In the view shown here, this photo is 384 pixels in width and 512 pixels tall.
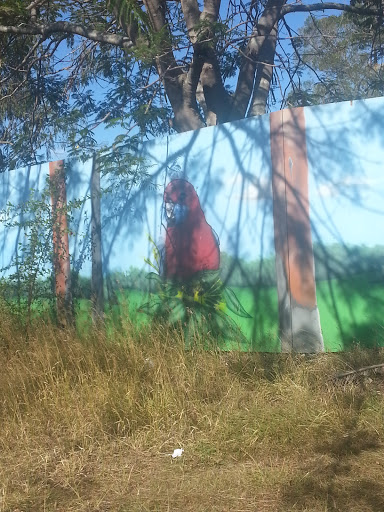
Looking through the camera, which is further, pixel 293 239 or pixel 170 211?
pixel 170 211

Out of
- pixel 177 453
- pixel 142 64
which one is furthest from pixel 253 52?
pixel 177 453

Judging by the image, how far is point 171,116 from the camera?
25.0ft

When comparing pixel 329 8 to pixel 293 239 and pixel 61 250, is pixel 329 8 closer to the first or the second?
pixel 293 239

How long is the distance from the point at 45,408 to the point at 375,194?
261cm

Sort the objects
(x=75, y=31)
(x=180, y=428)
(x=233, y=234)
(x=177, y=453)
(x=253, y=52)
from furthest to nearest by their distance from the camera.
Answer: (x=75, y=31)
(x=253, y=52)
(x=233, y=234)
(x=180, y=428)
(x=177, y=453)

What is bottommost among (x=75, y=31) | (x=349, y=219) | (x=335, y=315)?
(x=335, y=315)

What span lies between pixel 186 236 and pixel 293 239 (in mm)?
947

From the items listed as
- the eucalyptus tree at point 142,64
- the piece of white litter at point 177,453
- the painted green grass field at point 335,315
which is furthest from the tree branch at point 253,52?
the piece of white litter at point 177,453

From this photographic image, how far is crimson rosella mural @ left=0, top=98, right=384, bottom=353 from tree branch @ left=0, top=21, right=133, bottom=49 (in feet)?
5.53

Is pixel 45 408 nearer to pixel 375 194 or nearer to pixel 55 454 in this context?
pixel 55 454

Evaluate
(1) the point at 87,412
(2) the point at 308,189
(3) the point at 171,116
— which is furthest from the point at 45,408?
(3) the point at 171,116

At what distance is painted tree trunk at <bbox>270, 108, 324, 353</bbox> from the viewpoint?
443 centimetres

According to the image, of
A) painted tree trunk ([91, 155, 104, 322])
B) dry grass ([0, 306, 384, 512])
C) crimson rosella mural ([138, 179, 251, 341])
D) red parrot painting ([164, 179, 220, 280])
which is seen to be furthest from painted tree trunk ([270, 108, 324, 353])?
painted tree trunk ([91, 155, 104, 322])

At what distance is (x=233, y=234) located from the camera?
4824 mm
